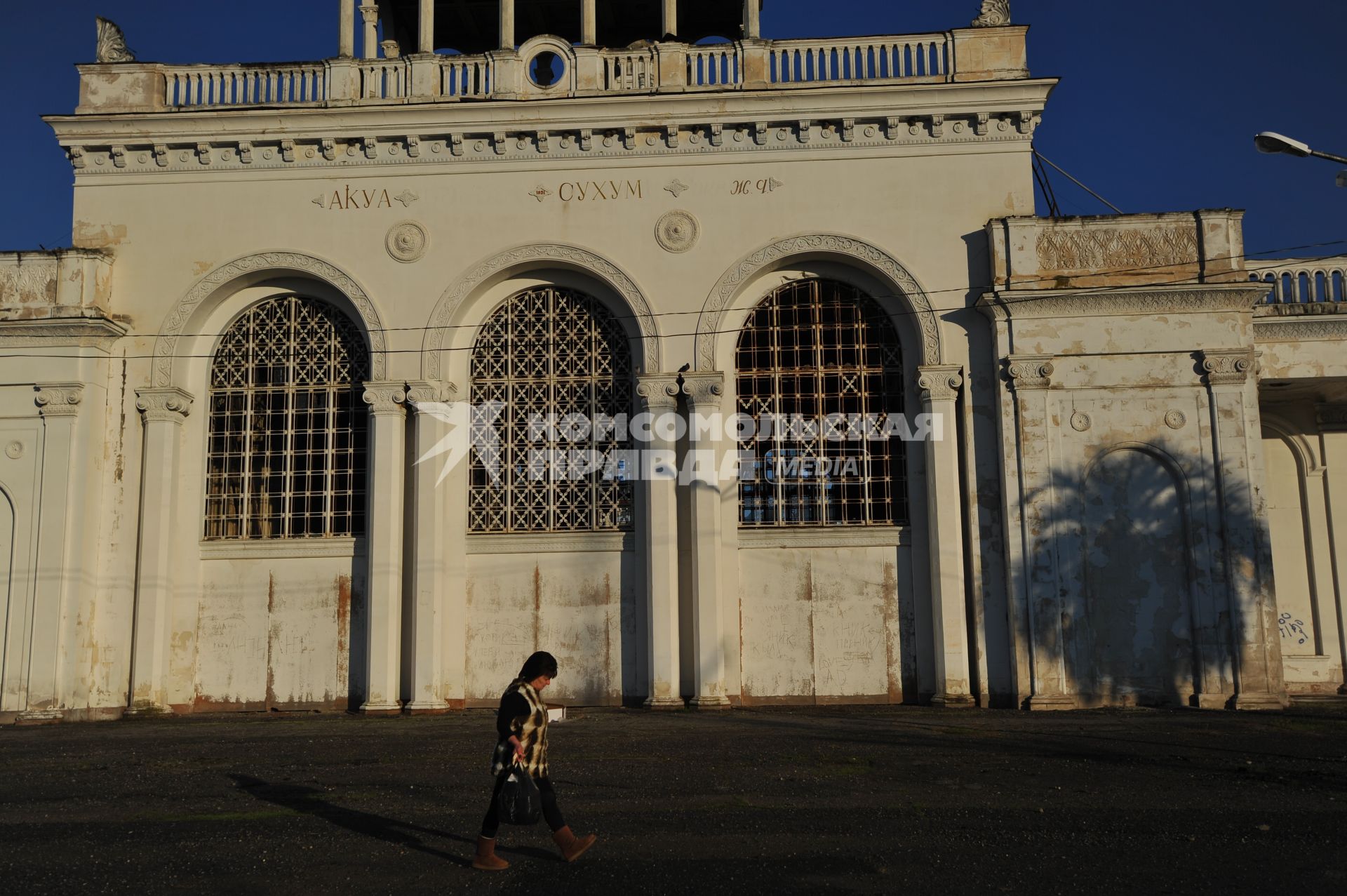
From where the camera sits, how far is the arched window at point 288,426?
18656mm

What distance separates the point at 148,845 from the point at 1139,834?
6.95 metres

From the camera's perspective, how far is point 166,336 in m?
18.7

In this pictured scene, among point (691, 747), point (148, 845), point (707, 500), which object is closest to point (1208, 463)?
point (707, 500)

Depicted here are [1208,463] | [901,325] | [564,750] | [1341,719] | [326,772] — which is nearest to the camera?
[326,772]

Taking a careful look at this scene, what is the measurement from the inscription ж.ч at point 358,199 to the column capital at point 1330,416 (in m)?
15.1

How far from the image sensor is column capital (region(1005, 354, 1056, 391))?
17219 mm

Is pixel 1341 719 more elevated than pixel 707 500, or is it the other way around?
pixel 707 500

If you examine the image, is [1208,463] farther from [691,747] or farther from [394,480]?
[394,480]

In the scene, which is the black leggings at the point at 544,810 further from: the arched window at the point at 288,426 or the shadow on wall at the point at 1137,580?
the arched window at the point at 288,426

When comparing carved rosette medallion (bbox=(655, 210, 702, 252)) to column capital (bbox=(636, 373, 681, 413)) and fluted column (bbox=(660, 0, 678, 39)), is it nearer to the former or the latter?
column capital (bbox=(636, 373, 681, 413))

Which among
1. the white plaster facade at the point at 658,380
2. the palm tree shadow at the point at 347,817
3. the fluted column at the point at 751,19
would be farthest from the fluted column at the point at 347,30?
the palm tree shadow at the point at 347,817

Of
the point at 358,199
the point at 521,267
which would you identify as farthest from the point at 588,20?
the point at 358,199

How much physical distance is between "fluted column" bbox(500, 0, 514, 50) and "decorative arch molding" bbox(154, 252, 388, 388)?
4618 millimetres

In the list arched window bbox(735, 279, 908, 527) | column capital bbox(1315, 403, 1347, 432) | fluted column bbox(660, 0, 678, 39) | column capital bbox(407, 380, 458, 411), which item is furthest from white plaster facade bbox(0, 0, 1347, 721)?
fluted column bbox(660, 0, 678, 39)
